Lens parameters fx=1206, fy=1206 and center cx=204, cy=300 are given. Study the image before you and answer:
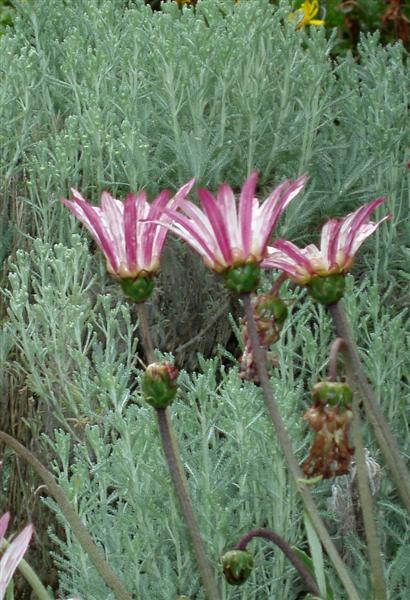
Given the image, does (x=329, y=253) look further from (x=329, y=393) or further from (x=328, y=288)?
(x=329, y=393)

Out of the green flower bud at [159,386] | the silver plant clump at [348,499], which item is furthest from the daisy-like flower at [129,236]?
the silver plant clump at [348,499]

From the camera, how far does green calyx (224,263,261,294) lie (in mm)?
1383

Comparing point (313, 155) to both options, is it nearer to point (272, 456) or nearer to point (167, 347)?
point (167, 347)

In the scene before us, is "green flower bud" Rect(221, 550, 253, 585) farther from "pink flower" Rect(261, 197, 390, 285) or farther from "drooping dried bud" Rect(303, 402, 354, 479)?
"pink flower" Rect(261, 197, 390, 285)

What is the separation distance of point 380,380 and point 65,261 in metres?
0.64

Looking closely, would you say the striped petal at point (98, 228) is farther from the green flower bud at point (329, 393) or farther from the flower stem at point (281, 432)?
the green flower bud at point (329, 393)

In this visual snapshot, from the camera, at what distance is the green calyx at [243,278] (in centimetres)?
138

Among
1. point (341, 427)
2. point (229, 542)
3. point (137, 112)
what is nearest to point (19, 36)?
point (137, 112)

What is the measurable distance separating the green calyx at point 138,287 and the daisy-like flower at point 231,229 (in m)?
0.10

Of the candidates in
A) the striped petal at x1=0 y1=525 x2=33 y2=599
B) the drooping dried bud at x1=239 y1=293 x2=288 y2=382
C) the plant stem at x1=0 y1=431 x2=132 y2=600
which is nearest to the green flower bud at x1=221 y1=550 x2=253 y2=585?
the plant stem at x1=0 y1=431 x2=132 y2=600

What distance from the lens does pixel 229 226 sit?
1.39 meters

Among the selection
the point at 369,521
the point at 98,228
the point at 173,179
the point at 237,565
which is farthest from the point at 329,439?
the point at 173,179

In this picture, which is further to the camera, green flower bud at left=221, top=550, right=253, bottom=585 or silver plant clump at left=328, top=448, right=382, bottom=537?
silver plant clump at left=328, top=448, right=382, bottom=537

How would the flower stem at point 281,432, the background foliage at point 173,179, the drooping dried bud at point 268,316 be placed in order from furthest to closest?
the background foliage at point 173,179 < the drooping dried bud at point 268,316 < the flower stem at point 281,432
